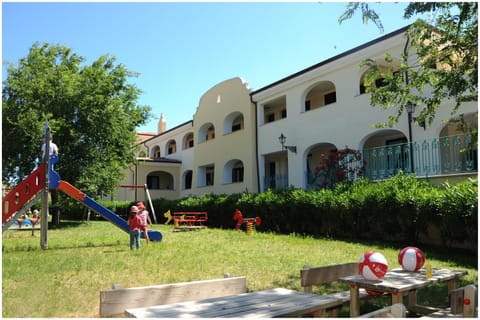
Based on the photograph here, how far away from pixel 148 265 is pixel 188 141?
24.6 m

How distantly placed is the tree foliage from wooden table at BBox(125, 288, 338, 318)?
53.6ft

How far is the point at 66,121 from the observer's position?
767 inches

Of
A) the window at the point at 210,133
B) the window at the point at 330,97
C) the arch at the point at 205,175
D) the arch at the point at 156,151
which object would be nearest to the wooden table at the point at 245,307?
the window at the point at 330,97

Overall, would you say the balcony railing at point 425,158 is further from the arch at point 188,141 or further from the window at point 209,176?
the arch at point 188,141

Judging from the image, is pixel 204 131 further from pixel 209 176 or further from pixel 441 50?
pixel 441 50

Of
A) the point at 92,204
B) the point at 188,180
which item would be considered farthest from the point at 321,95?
the point at 188,180

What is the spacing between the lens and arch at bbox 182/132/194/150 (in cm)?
3192

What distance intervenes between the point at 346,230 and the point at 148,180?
2406 cm

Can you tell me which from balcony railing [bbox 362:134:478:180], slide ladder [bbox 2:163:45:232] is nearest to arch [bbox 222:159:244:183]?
balcony railing [bbox 362:134:478:180]

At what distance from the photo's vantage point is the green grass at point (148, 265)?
588 centimetres

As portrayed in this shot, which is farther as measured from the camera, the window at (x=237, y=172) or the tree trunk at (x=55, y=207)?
the window at (x=237, y=172)

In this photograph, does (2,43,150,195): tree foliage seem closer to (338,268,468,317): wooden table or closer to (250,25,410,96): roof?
(250,25,410,96): roof

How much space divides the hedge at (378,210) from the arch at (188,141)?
14962 mm

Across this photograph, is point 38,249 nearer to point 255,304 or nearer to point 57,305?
point 57,305
